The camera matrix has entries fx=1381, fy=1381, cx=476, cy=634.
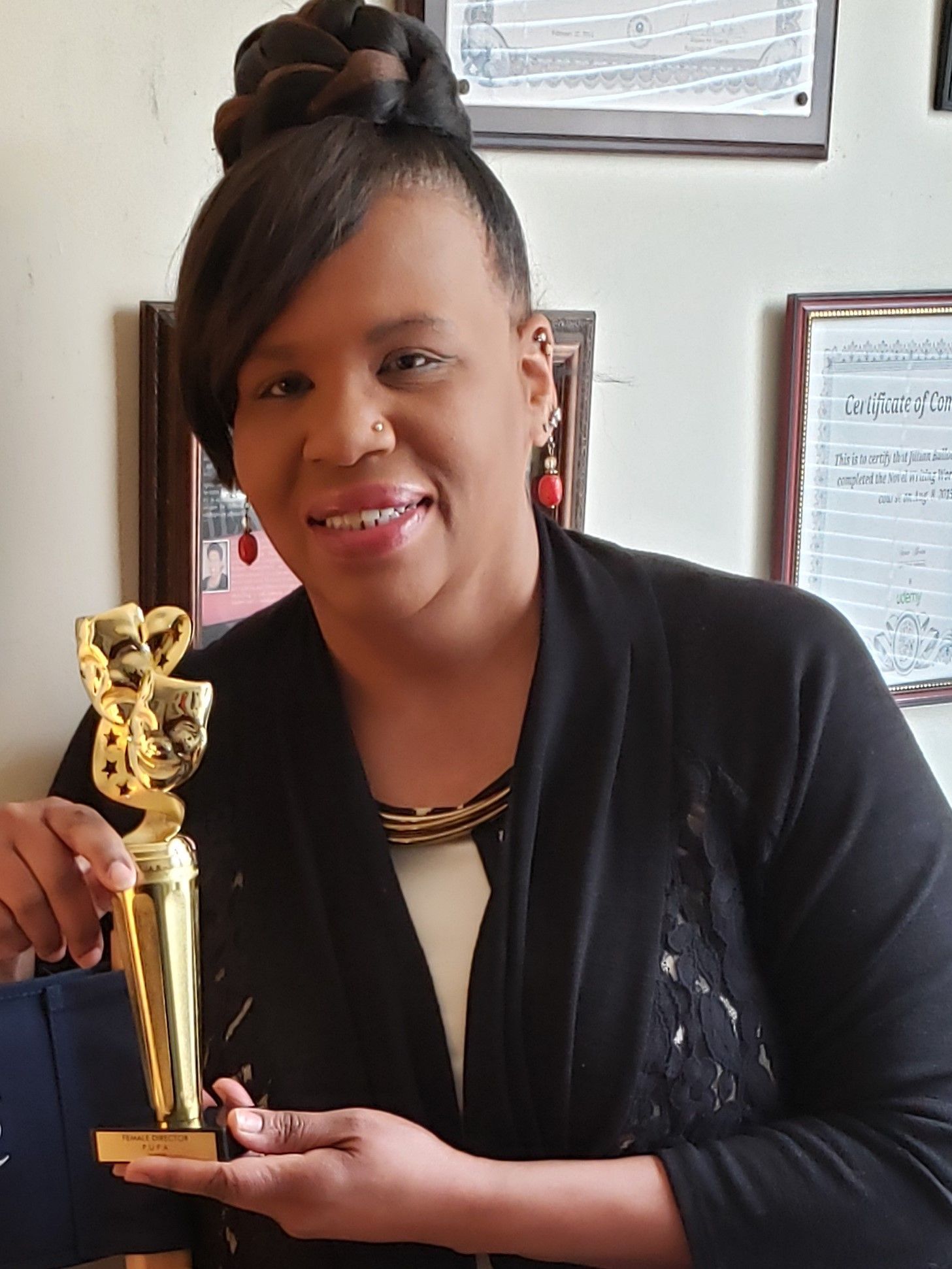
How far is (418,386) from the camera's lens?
2.66ft

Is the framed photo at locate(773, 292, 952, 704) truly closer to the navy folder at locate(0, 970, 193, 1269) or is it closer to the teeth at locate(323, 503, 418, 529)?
the teeth at locate(323, 503, 418, 529)

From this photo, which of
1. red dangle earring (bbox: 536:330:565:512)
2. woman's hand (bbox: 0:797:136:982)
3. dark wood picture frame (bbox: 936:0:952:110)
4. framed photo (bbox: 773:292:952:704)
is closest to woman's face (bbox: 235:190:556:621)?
red dangle earring (bbox: 536:330:565:512)

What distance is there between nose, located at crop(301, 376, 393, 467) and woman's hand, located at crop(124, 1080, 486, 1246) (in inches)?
13.9

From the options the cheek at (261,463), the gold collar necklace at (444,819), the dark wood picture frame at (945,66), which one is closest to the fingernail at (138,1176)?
the gold collar necklace at (444,819)

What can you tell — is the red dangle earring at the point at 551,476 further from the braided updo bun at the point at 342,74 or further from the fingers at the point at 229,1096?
the fingers at the point at 229,1096

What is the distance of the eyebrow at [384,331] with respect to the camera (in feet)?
2.61

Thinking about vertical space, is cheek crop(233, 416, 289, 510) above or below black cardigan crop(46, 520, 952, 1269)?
above

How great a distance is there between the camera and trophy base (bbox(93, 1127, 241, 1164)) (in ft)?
2.30

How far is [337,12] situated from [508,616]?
396 millimetres

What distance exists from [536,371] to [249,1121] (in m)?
0.49

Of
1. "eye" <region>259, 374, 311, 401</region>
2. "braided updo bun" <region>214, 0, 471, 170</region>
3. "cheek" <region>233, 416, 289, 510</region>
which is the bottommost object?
"cheek" <region>233, 416, 289, 510</region>

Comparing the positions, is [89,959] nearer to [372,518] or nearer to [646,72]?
[372,518]

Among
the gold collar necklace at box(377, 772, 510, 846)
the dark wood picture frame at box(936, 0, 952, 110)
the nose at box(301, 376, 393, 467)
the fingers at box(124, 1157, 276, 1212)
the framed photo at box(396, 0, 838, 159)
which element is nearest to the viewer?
the fingers at box(124, 1157, 276, 1212)

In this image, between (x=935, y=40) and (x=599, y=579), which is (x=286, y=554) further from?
(x=935, y=40)
